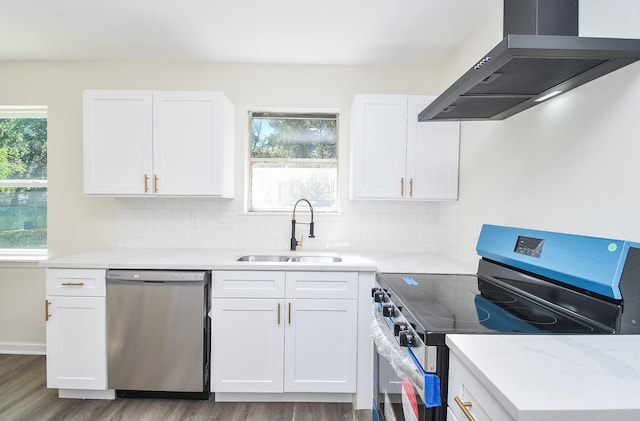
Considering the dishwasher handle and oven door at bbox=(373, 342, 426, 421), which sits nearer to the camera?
oven door at bbox=(373, 342, 426, 421)

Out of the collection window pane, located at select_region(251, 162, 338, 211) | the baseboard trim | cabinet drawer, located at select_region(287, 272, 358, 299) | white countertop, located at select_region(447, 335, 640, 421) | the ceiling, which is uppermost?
the ceiling

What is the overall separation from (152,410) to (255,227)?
1.45m

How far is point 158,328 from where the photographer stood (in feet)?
6.63

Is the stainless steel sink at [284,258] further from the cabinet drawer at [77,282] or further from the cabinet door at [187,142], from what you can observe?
the cabinet drawer at [77,282]

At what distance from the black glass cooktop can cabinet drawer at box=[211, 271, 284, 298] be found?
70cm

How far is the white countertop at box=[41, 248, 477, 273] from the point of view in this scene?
6.64 ft

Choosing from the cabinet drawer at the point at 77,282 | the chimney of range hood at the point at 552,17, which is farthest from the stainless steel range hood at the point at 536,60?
the cabinet drawer at the point at 77,282

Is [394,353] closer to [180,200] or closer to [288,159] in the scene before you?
[288,159]

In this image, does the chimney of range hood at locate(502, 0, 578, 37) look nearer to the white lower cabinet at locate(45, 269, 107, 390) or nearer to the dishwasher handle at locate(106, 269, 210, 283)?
the dishwasher handle at locate(106, 269, 210, 283)

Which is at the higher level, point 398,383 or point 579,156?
Answer: point 579,156

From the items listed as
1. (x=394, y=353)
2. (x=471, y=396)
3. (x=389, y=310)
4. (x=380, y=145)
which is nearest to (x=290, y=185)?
(x=380, y=145)

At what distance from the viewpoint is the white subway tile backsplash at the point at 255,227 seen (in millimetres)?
2721

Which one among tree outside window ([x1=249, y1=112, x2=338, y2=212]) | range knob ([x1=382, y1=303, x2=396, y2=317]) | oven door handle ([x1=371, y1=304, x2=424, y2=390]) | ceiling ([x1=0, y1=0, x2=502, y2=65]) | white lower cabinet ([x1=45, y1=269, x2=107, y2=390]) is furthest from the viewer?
tree outside window ([x1=249, y1=112, x2=338, y2=212])

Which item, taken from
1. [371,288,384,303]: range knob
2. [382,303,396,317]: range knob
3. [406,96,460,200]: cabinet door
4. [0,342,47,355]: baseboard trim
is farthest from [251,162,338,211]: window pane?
[0,342,47,355]: baseboard trim
